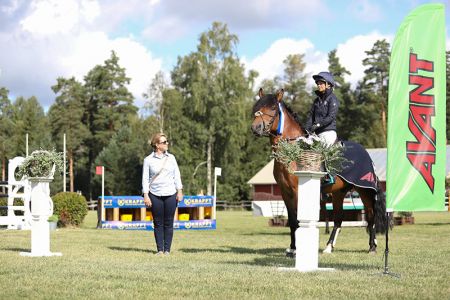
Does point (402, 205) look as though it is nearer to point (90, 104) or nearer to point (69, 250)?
point (69, 250)

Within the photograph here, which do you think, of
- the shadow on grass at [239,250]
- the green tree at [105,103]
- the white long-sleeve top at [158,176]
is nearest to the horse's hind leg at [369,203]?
the shadow on grass at [239,250]

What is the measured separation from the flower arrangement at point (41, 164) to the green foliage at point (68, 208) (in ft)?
35.9

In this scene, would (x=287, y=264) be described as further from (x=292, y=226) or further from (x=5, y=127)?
(x=5, y=127)

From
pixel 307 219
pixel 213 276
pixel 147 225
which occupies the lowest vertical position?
pixel 147 225

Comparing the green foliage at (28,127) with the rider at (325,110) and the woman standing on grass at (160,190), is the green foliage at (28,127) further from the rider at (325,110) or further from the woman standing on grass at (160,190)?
the rider at (325,110)

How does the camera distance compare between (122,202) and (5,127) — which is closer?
(122,202)

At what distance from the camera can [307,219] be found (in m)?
8.72

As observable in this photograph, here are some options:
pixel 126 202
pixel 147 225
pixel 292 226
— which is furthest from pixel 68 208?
pixel 292 226

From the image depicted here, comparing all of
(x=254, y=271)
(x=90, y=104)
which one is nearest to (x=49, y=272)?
(x=254, y=271)

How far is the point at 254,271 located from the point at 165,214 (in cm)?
394

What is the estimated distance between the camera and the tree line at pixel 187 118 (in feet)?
198

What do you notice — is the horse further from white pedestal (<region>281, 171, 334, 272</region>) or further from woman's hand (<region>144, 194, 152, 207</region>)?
woman's hand (<region>144, 194, 152, 207</region>)

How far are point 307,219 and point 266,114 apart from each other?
290 cm

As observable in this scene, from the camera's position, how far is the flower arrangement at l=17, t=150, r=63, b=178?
37.6 ft
